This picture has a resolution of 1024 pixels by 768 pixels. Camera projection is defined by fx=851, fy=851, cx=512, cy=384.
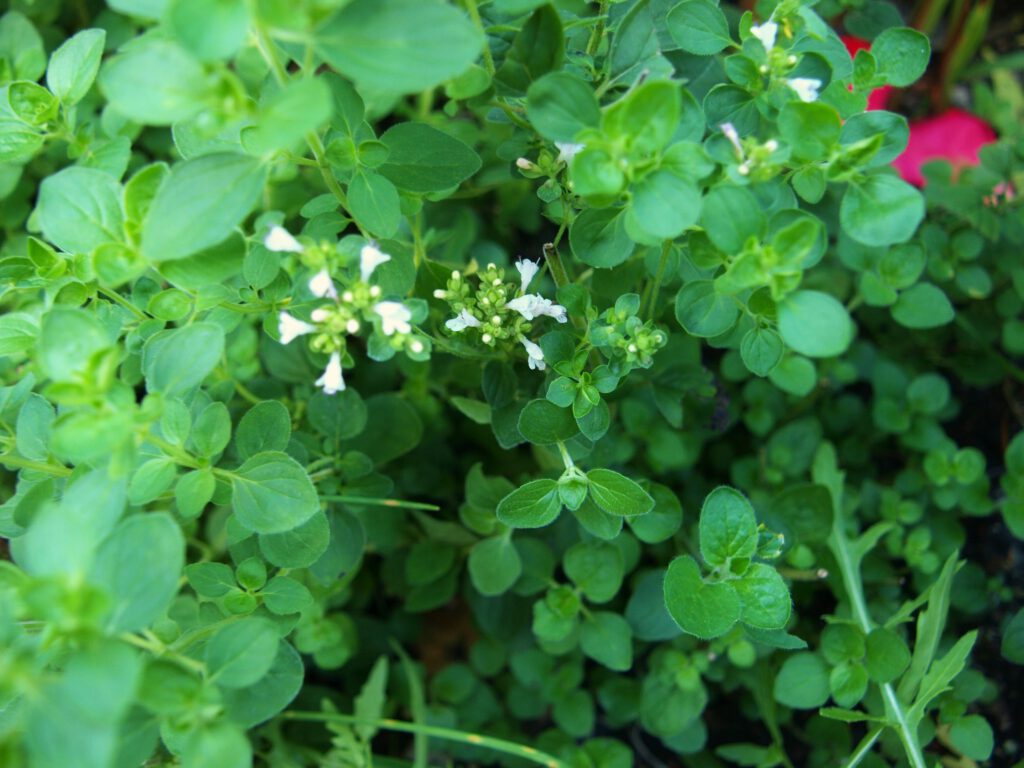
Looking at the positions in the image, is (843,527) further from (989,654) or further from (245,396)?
(245,396)

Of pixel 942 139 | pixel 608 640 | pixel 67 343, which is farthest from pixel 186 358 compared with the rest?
pixel 942 139

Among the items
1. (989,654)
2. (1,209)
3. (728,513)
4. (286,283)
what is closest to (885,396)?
(989,654)

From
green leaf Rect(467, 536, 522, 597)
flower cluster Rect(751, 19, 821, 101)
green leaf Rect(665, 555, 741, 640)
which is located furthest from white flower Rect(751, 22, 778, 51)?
green leaf Rect(467, 536, 522, 597)

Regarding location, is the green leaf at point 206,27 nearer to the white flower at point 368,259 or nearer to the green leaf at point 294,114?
the green leaf at point 294,114

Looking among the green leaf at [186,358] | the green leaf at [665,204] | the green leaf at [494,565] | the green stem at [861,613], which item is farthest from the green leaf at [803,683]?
the green leaf at [186,358]

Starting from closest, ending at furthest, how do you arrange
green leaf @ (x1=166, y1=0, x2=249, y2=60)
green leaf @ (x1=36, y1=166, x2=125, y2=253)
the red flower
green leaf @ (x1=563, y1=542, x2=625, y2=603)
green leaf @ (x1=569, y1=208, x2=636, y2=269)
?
green leaf @ (x1=166, y1=0, x2=249, y2=60)
green leaf @ (x1=36, y1=166, x2=125, y2=253)
green leaf @ (x1=569, y1=208, x2=636, y2=269)
green leaf @ (x1=563, y1=542, x2=625, y2=603)
the red flower

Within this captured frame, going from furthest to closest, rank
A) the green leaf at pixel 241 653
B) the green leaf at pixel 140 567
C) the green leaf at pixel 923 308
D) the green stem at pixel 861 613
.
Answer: the green leaf at pixel 923 308 → the green stem at pixel 861 613 → the green leaf at pixel 241 653 → the green leaf at pixel 140 567

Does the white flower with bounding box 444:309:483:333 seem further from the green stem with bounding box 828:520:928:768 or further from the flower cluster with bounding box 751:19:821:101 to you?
the green stem with bounding box 828:520:928:768
